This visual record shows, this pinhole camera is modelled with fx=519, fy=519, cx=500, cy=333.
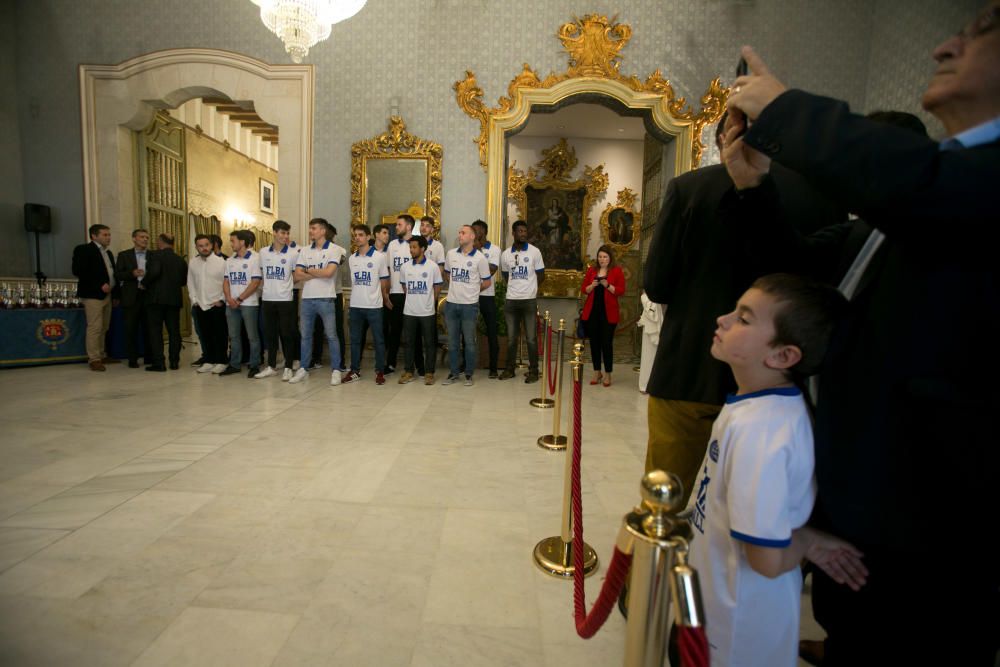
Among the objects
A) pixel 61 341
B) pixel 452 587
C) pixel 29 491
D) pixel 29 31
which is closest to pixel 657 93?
pixel 452 587

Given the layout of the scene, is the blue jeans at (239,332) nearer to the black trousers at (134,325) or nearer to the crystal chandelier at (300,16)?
the black trousers at (134,325)

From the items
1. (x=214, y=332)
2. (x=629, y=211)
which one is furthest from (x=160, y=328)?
(x=629, y=211)

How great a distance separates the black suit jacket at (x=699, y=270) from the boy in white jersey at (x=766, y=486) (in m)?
0.38

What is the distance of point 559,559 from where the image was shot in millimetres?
2283

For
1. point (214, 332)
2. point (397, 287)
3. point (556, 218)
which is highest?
point (556, 218)

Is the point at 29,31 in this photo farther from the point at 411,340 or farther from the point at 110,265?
the point at 411,340

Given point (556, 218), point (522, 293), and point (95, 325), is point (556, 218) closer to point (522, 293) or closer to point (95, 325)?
point (522, 293)

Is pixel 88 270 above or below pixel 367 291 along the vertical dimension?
above

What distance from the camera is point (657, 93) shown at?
25.0 ft

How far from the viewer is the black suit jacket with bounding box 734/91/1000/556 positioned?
0.77 meters

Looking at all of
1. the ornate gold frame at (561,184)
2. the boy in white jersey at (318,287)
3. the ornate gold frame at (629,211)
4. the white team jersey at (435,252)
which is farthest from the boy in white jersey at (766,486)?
the ornate gold frame at (629,211)

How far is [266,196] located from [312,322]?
10982mm

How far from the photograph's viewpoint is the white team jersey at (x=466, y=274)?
6121 millimetres

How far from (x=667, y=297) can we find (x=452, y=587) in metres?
1.41
